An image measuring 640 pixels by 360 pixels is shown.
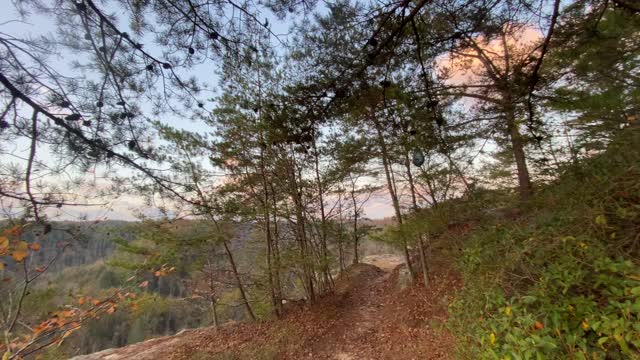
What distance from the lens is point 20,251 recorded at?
1.45 m

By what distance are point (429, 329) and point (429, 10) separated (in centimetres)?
433

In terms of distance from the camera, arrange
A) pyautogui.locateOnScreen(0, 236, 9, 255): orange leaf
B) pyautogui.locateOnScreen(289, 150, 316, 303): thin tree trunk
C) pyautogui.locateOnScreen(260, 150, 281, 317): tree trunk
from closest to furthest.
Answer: pyautogui.locateOnScreen(0, 236, 9, 255): orange leaf, pyautogui.locateOnScreen(260, 150, 281, 317): tree trunk, pyautogui.locateOnScreen(289, 150, 316, 303): thin tree trunk

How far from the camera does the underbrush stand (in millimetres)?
1466

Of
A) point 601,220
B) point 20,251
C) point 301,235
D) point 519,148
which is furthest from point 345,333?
point 20,251

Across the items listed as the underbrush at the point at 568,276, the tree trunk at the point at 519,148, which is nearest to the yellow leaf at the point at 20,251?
the underbrush at the point at 568,276

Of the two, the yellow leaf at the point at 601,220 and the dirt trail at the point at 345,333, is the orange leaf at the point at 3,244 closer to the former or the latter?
the yellow leaf at the point at 601,220

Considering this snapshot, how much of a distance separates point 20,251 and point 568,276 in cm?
317

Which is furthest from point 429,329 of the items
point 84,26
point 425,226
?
point 84,26

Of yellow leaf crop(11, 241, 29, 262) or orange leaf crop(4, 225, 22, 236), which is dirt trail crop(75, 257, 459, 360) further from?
orange leaf crop(4, 225, 22, 236)

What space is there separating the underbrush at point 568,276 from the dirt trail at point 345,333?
1273 mm

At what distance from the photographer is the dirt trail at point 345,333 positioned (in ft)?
14.5

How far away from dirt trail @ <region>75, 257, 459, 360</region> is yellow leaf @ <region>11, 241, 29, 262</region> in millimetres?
3655

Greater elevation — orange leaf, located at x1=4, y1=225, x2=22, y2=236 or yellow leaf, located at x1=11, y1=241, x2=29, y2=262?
orange leaf, located at x1=4, y1=225, x2=22, y2=236

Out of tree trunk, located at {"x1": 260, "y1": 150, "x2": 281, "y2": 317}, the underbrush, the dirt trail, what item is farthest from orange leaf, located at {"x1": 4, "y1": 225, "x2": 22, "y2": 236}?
tree trunk, located at {"x1": 260, "y1": 150, "x2": 281, "y2": 317}
